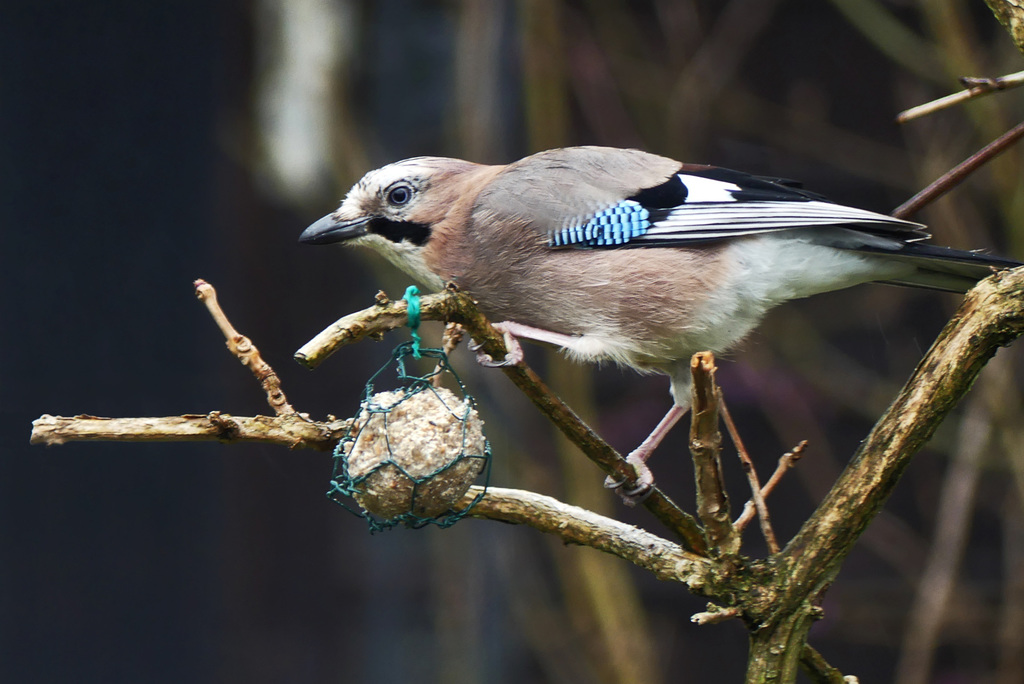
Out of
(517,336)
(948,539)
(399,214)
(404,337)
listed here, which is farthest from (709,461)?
(404,337)

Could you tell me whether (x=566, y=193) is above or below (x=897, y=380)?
above

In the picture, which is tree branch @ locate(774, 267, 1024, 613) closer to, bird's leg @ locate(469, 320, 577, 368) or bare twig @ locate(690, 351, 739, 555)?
bare twig @ locate(690, 351, 739, 555)

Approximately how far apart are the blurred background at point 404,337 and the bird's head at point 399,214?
1.53 metres

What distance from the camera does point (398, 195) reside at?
2.63m

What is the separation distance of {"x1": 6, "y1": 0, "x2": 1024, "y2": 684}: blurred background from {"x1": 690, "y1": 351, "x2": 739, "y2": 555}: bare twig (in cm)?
222

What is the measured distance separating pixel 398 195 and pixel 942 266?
134cm

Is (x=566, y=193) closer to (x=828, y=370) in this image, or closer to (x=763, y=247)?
(x=763, y=247)

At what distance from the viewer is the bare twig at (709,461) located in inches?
71.2

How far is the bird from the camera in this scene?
8.25 feet

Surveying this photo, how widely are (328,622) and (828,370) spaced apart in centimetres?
251

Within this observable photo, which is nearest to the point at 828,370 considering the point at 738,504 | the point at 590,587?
the point at 738,504

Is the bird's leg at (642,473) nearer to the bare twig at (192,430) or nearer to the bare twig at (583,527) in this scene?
the bare twig at (583,527)

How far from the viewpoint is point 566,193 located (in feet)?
8.44

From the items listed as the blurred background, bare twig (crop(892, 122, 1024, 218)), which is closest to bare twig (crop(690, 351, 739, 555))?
Result: bare twig (crop(892, 122, 1024, 218))
